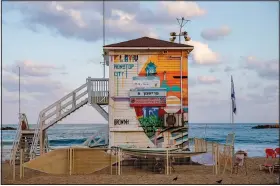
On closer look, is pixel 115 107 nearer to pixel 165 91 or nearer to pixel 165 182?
pixel 165 91

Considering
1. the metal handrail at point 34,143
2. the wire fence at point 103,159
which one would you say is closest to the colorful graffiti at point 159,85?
the wire fence at point 103,159

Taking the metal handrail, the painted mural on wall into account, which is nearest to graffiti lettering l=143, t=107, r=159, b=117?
the painted mural on wall

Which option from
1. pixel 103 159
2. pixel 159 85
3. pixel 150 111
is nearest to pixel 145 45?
pixel 159 85

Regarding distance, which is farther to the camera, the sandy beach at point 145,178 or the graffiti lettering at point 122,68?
the graffiti lettering at point 122,68

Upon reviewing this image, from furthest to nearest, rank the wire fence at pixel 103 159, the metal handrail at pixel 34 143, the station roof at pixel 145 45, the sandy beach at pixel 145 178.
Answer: the metal handrail at pixel 34 143, the station roof at pixel 145 45, the wire fence at pixel 103 159, the sandy beach at pixel 145 178

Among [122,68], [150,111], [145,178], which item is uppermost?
[122,68]

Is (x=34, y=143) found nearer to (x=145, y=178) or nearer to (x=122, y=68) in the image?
(x=122, y=68)

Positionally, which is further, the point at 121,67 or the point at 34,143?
the point at 34,143

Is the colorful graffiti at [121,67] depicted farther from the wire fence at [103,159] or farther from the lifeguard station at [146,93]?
the wire fence at [103,159]

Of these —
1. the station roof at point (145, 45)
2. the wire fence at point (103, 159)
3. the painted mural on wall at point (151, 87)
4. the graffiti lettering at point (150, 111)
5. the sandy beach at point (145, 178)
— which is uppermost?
the station roof at point (145, 45)

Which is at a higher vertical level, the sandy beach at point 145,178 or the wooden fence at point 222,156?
the wooden fence at point 222,156

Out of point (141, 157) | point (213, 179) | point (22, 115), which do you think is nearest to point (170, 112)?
point (141, 157)

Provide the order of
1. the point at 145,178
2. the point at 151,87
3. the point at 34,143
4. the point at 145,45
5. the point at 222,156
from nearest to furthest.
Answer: the point at 145,178, the point at 222,156, the point at 151,87, the point at 145,45, the point at 34,143

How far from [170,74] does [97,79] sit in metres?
3.08
